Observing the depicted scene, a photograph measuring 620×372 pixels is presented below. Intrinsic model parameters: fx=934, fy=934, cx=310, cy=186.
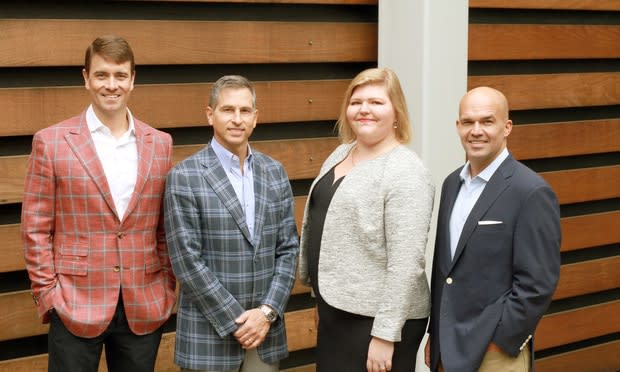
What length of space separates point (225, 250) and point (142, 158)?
1.56 feet

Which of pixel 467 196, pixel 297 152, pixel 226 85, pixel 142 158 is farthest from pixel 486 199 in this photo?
pixel 297 152

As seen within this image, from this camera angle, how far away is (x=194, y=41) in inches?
180

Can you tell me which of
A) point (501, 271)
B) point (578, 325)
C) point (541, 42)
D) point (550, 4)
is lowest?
point (578, 325)

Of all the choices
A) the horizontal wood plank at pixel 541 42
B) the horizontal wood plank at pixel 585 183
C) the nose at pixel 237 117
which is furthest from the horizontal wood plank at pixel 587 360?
the nose at pixel 237 117

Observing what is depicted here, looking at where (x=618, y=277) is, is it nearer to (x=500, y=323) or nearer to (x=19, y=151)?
(x=500, y=323)

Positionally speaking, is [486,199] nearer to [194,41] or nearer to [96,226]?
[96,226]

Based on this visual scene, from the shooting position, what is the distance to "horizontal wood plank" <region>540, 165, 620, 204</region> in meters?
6.07

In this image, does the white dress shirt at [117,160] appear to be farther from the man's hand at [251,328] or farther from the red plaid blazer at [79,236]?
the man's hand at [251,328]

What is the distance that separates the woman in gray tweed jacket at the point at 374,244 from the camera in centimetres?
346

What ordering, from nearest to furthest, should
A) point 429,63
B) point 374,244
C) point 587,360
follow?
1. point 374,244
2. point 429,63
3. point 587,360

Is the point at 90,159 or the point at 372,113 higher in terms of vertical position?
the point at 372,113

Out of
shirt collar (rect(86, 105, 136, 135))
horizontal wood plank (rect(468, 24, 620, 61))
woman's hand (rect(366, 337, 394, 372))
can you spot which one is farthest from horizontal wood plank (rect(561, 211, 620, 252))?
shirt collar (rect(86, 105, 136, 135))

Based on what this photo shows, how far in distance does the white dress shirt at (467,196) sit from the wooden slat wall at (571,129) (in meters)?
2.17

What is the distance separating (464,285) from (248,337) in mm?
844
